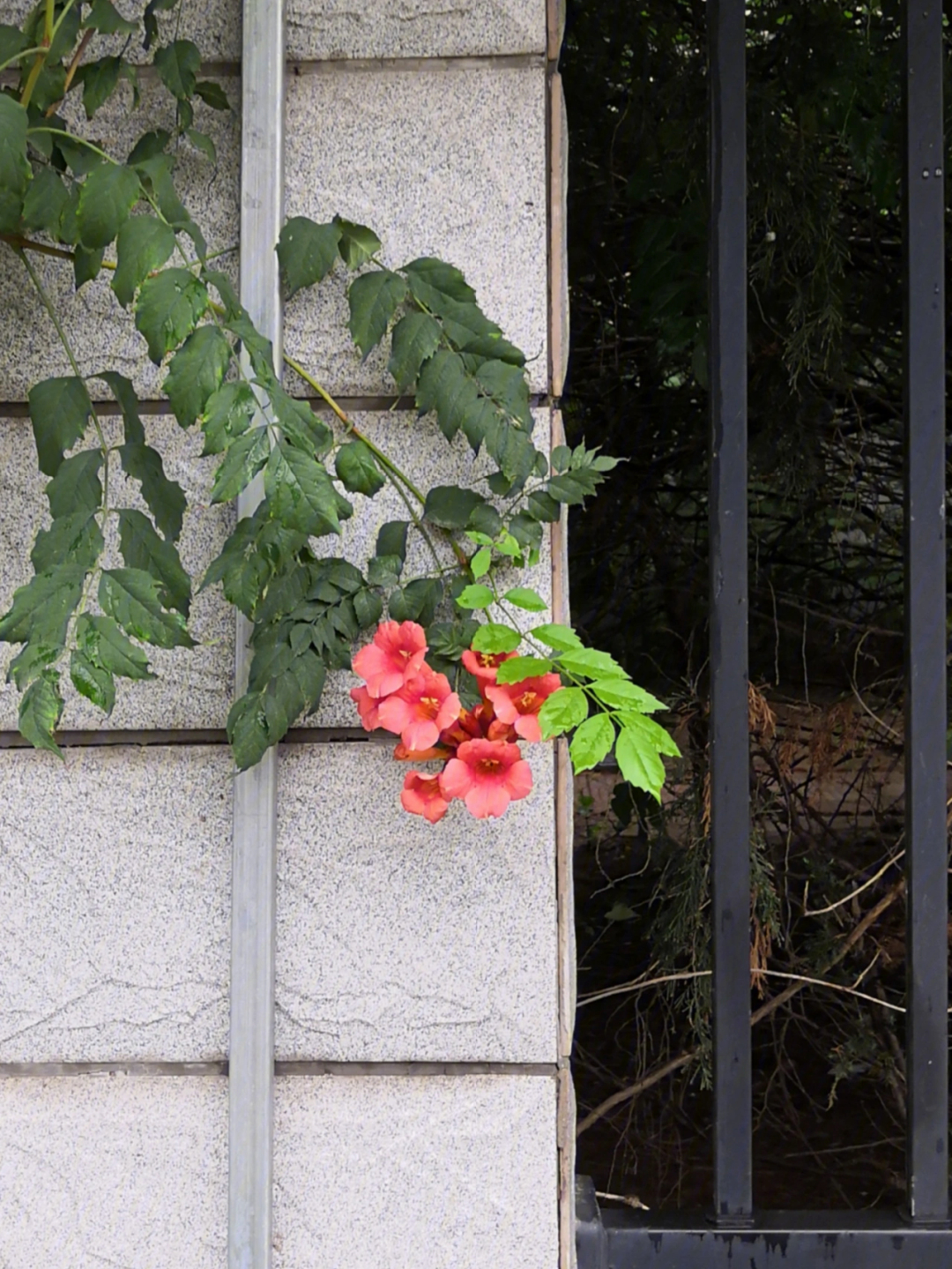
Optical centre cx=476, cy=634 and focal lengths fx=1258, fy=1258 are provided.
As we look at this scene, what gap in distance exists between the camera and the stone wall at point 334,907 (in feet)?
4.54

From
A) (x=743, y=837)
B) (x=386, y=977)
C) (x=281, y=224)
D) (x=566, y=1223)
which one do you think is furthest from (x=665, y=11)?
(x=566, y=1223)

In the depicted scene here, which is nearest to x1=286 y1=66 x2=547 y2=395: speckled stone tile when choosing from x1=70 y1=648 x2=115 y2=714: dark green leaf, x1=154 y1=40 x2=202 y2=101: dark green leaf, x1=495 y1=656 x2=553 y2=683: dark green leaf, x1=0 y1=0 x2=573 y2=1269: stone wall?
x1=0 y1=0 x2=573 y2=1269: stone wall

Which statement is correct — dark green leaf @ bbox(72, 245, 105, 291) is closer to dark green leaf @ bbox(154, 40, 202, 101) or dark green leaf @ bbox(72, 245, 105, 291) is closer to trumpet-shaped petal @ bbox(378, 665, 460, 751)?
dark green leaf @ bbox(154, 40, 202, 101)

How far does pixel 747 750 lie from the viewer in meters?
1.41

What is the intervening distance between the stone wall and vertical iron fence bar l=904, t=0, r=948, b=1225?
0.39 m

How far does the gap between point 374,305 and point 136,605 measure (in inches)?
16.7

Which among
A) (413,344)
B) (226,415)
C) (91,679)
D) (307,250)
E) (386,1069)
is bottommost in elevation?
(386,1069)

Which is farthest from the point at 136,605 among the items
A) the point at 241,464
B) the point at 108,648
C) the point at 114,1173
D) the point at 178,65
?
the point at 114,1173

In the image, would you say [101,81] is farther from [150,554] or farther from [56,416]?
[150,554]

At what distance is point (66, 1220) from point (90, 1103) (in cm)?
13

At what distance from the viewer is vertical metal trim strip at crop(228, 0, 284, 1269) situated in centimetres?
135

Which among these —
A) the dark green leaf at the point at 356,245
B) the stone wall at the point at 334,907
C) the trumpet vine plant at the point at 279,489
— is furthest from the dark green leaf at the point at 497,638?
the dark green leaf at the point at 356,245

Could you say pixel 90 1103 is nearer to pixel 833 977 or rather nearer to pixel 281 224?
pixel 281 224

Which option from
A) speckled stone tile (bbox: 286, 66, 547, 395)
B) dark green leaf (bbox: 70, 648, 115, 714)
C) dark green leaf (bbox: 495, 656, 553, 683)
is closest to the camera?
dark green leaf (bbox: 70, 648, 115, 714)
